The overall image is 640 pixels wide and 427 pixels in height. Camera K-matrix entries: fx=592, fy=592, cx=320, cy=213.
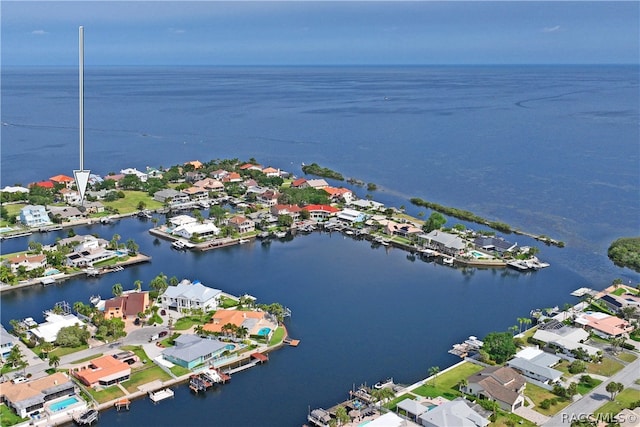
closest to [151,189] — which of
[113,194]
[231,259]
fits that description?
[113,194]

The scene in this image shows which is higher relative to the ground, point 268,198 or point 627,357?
point 268,198

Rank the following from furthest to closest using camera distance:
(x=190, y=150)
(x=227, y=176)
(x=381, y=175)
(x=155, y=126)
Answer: (x=155, y=126) < (x=190, y=150) < (x=381, y=175) < (x=227, y=176)

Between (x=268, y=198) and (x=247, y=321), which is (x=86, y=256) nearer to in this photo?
(x=247, y=321)

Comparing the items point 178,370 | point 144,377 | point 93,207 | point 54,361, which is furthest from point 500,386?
point 93,207

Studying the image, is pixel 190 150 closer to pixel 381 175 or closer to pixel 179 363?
pixel 381 175

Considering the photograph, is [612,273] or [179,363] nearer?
[179,363]

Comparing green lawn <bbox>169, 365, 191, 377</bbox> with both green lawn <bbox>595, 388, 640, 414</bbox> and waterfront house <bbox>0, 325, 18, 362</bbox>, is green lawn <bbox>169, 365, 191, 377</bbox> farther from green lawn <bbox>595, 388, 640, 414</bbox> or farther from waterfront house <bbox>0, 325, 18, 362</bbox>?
green lawn <bbox>595, 388, 640, 414</bbox>

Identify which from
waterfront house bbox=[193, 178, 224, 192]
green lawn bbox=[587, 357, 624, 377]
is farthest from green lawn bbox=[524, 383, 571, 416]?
waterfront house bbox=[193, 178, 224, 192]
